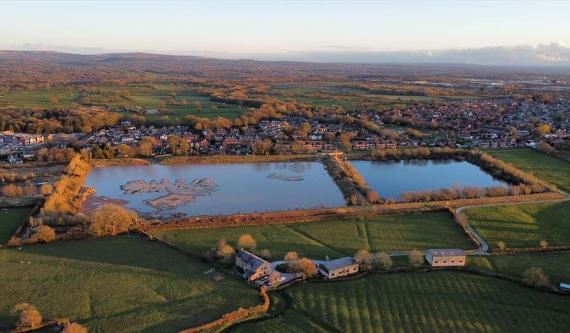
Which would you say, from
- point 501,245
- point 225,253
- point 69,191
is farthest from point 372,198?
point 69,191

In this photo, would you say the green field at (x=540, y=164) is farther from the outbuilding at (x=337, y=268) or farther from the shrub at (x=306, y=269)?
the shrub at (x=306, y=269)

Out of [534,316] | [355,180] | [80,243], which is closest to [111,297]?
[80,243]

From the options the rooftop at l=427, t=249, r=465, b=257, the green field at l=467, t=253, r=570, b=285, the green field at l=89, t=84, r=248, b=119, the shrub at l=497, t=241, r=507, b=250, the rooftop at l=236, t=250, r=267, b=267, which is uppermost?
the green field at l=89, t=84, r=248, b=119

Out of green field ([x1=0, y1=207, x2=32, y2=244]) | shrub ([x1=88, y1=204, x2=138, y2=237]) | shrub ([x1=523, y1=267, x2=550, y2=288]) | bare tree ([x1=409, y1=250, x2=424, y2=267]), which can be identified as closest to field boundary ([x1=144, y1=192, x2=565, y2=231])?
shrub ([x1=88, y1=204, x2=138, y2=237])

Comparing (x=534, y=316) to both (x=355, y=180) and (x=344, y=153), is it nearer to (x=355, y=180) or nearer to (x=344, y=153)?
(x=355, y=180)

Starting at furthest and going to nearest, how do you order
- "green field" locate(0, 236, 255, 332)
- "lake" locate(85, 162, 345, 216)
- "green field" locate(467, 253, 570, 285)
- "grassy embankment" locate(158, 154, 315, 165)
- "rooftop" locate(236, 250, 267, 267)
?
1. "grassy embankment" locate(158, 154, 315, 165)
2. "lake" locate(85, 162, 345, 216)
3. "green field" locate(467, 253, 570, 285)
4. "rooftop" locate(236, 250, 267, 267)
5. "green field" locate(0, 236, 255, 332)

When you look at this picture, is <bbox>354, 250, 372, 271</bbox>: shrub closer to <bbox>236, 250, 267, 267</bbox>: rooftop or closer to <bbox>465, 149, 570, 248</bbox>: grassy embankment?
<bbox>236, 250, 267, 267</bbox>: rooftop
